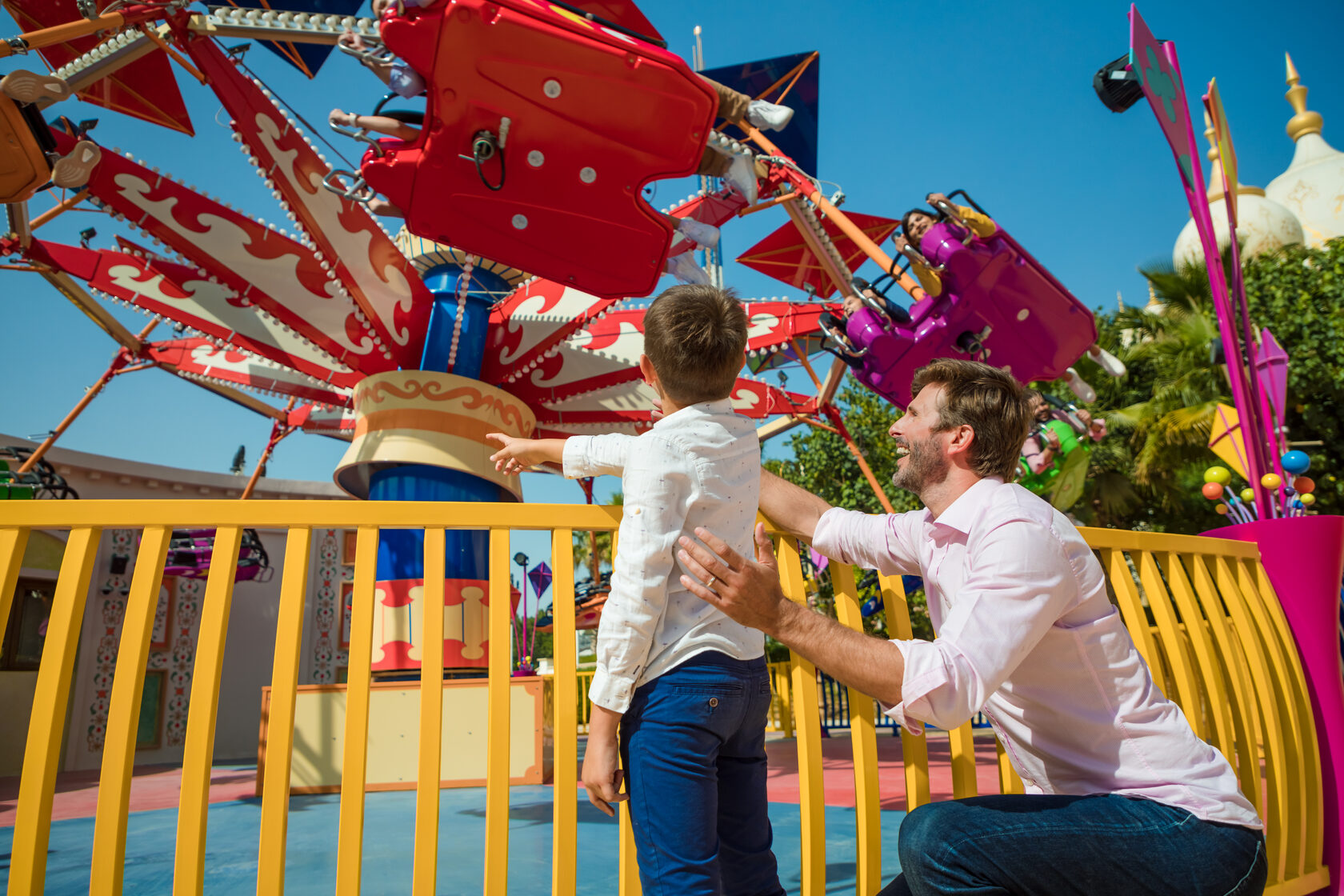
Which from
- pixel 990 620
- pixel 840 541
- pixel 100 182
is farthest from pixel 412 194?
pixel 990 620

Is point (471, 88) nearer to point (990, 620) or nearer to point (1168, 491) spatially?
point (990, 620)

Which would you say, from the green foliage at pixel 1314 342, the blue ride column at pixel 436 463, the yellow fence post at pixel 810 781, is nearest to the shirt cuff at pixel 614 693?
the yellow fence post at pixel 810 781

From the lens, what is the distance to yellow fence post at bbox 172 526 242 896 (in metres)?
1.59

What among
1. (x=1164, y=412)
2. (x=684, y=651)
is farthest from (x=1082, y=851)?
(x=1164, y=412)

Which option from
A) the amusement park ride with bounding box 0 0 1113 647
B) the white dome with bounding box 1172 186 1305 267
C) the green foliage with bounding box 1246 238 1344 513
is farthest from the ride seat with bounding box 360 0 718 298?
the white dome with bounding box 1172 186 1305 267

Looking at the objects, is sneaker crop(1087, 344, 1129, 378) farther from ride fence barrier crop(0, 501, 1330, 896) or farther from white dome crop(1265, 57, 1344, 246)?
white dome crop(1265, 57, 1344, 246)

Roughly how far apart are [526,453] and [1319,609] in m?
2.71

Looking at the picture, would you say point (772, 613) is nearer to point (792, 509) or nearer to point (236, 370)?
point (792, 509)

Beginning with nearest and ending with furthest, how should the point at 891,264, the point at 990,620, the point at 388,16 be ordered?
the point at 990,620
the point at 388,16
the point at 891,264

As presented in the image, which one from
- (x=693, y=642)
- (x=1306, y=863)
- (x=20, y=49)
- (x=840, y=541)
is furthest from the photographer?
(x=20, y=49)

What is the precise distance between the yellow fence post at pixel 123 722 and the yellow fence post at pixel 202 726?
0.10 m

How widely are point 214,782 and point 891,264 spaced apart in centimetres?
742

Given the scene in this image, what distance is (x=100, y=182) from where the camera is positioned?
551 centimetres

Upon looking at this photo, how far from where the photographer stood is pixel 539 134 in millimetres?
4223
